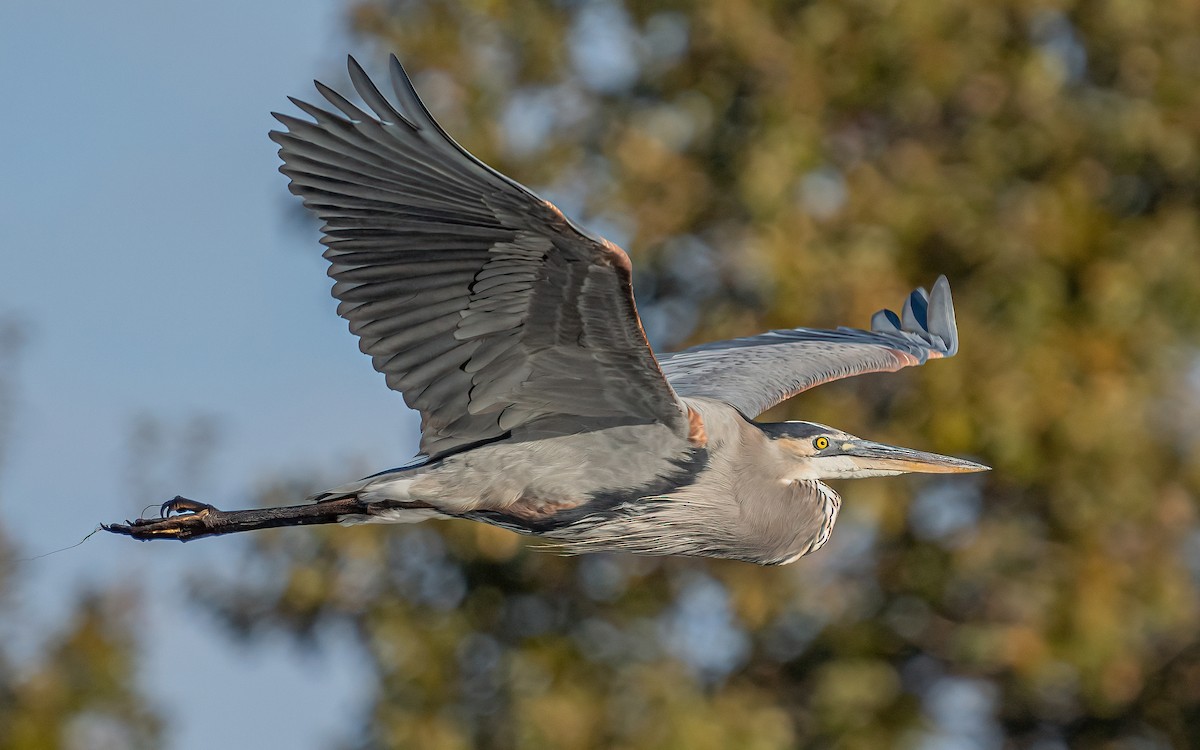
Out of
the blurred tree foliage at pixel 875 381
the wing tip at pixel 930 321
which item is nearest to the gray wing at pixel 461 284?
the wing tip at pixel 930 321

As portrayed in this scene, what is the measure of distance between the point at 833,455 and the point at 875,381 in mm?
3519

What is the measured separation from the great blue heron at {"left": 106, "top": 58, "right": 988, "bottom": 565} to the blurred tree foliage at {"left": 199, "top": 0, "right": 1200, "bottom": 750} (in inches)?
118

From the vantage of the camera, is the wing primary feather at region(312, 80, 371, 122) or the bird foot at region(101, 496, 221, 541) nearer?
the wing primary feather at region(312, 80, 371, 122)

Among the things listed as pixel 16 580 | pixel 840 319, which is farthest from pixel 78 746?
pixel 840 319

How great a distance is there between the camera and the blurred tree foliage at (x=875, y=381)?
827cm

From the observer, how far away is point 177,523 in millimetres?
4812

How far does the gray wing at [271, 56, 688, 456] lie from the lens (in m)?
3.85

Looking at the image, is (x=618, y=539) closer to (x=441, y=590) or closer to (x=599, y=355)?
(x=599, y=355)

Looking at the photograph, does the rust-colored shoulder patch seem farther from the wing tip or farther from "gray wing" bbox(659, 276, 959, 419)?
the wing tip

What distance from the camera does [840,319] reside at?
26.3 feet

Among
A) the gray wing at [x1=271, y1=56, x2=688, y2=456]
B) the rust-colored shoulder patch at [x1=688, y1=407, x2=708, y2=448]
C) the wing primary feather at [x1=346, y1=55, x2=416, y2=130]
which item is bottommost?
the rust-colored shoulder patch at [x1=688, y1=407, x2=708, y2=448]

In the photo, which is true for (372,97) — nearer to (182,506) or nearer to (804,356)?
(182,506)

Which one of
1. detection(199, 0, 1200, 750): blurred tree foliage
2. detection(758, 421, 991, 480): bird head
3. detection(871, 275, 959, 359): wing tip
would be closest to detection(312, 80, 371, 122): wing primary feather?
detection(758, 421, 991, 480): bird head

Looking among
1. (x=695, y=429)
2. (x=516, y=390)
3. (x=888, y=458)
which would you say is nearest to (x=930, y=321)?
(x=888, y=458)
